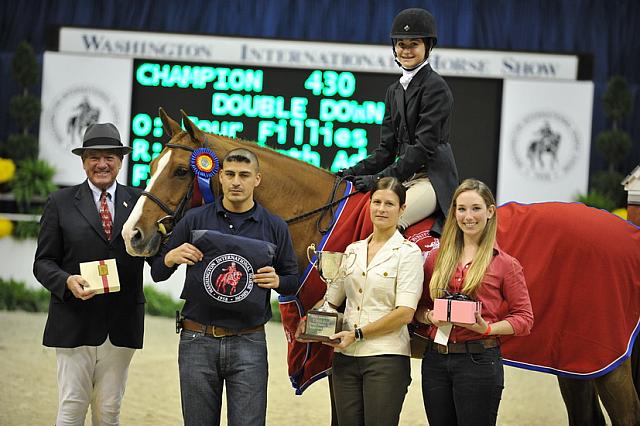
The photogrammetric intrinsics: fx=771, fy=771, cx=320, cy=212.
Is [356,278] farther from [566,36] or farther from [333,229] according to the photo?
[566,36]

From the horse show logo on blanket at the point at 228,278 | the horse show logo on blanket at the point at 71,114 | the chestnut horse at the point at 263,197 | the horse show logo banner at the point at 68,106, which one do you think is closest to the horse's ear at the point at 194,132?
the chestnut horse at the point at 263,197

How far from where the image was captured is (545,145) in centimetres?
782

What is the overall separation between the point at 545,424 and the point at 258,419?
3.04 metres

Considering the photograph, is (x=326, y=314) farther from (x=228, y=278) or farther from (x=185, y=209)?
(x=185, y=209)

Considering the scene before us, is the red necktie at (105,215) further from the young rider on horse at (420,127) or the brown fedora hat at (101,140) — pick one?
the young rider on horse at (420,127)

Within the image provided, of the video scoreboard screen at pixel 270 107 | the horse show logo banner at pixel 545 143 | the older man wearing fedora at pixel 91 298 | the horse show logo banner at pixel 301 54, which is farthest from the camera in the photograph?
the horse show logo banner at pixel 545 143

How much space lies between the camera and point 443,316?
2.45m

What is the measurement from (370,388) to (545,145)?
5833mm

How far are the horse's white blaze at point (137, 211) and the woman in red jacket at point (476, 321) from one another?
3.53ft

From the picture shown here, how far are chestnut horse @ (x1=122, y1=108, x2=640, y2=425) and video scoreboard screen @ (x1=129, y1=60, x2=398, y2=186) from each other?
4.04m

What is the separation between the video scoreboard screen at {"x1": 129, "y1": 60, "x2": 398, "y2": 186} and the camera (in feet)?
23.9

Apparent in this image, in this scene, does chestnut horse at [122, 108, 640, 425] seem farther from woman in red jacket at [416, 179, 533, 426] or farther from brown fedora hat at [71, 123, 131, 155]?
woman in red jacket at [416, 179, 533, 426]

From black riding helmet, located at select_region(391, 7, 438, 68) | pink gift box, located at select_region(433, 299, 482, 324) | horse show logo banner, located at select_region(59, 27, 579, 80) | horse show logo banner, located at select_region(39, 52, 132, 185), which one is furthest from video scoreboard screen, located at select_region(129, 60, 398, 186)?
pink gift box, located at select_region(433, 299, 482, 324)

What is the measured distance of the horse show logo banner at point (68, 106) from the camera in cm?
775
